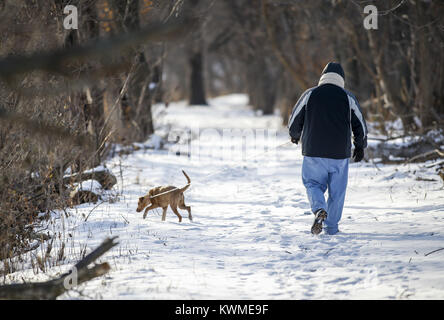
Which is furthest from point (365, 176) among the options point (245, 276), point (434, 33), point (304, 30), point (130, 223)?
point (304, 30)

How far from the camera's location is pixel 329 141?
20.1 ft

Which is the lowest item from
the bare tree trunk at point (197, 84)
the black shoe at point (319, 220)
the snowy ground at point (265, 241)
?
the snowy ground at point (265, 241)

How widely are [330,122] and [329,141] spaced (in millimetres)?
226

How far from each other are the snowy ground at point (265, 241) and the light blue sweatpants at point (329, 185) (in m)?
0.26

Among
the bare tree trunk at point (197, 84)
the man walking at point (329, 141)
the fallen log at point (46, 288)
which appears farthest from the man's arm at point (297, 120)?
the bare tree trunk at point (197, 84)

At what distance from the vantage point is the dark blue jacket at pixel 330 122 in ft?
20.1

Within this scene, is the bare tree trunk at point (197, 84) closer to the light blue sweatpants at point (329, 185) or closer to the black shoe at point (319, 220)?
the light blue sweatpants at point (329, 185)

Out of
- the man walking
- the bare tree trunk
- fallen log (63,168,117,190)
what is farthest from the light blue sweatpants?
the bare tree trunk

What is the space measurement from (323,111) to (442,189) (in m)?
3.05

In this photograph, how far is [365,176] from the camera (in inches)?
392

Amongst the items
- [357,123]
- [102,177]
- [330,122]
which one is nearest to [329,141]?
[330,122]

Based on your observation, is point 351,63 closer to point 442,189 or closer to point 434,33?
point 434,33

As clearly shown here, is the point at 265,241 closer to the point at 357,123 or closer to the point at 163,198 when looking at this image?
the point at 163,198

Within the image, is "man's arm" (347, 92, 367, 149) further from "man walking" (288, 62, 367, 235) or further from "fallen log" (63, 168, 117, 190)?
"fallen log" (63, 168, 117, 190)
